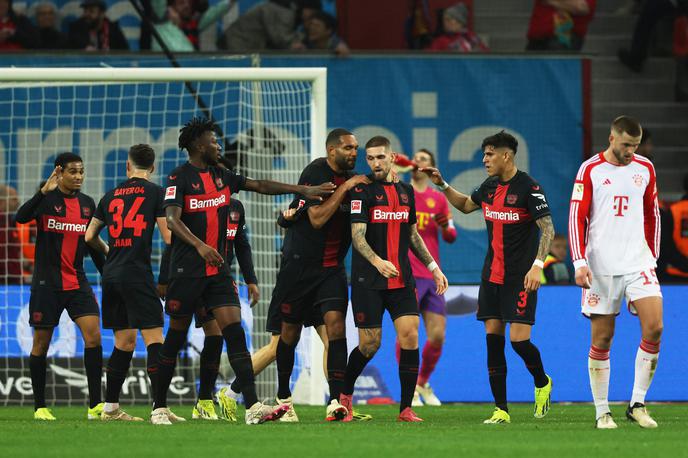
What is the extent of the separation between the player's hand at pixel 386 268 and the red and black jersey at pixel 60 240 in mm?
2997

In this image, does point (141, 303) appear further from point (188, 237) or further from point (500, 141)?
point (500, 141)

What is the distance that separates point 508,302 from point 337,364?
1.43 m

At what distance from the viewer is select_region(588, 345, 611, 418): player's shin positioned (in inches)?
377

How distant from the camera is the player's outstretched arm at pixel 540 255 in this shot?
388 inches

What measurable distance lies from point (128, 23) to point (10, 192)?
14.3 ft

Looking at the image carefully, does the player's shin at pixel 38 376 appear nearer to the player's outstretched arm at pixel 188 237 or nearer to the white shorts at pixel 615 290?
the player's outstretched arm at pixel 188 237

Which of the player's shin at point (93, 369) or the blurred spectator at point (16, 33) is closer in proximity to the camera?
the player's shin at point (93, 369)

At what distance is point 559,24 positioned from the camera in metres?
18.2

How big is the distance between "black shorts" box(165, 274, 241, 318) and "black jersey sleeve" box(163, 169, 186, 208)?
57 cm

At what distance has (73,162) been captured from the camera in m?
11.2

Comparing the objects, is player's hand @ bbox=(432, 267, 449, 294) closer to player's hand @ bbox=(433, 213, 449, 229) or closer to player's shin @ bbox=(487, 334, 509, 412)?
player's shin @ bbox=(487, 334, 509, 412)

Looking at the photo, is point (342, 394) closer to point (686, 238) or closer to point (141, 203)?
point (141, 203)

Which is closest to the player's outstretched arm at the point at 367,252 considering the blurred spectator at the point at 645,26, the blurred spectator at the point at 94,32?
the blurred spectator at the point at 94,32

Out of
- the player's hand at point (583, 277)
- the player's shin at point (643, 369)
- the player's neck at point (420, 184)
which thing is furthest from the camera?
the player's neck at point (420, 184)
